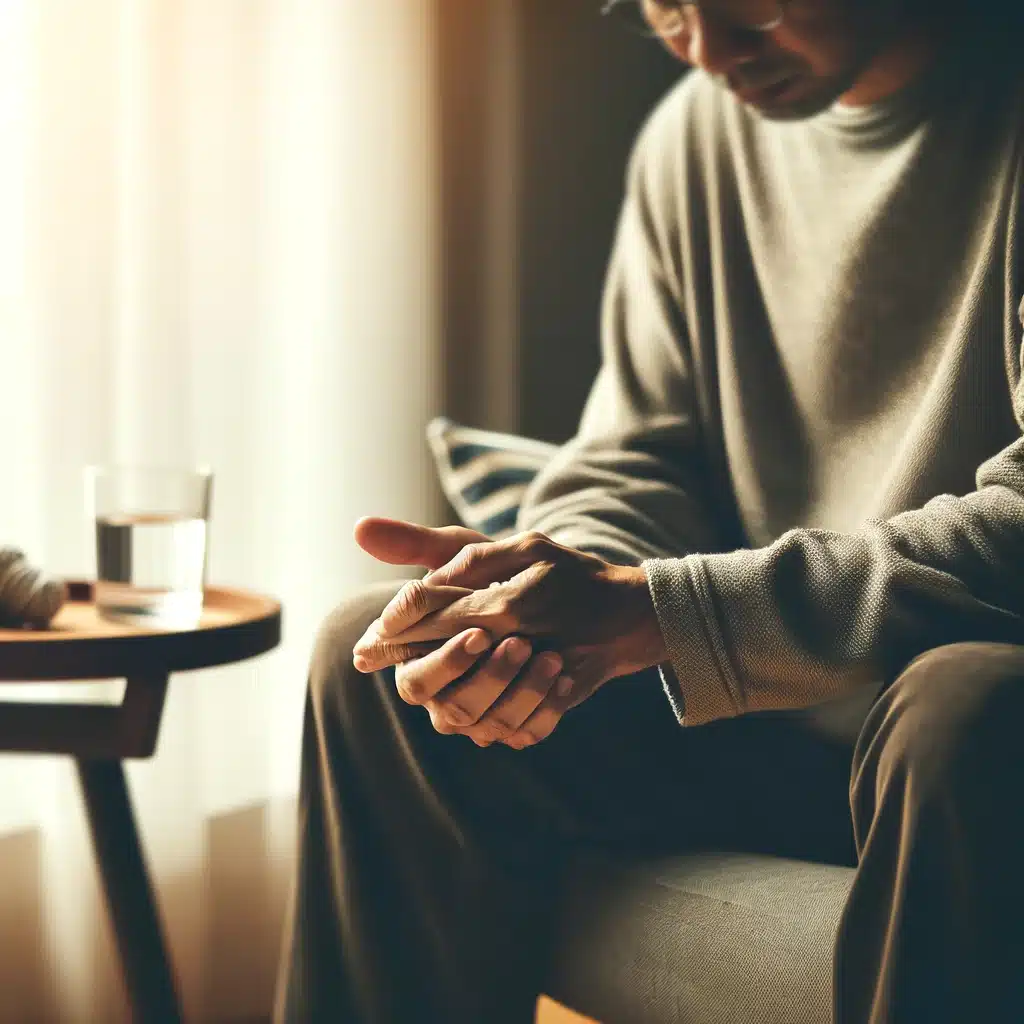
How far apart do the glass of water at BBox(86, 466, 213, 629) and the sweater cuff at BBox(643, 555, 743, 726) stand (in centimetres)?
43

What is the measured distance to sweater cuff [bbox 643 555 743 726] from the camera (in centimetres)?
72

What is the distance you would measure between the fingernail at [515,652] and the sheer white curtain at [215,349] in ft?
2.15

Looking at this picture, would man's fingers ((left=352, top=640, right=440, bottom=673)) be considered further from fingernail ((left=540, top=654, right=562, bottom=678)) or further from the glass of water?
the glass of water

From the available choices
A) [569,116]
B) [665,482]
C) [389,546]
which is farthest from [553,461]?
[569,116]

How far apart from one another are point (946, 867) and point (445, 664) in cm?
30

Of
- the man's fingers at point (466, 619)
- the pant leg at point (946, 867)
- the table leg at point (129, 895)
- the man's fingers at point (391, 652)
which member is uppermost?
the man's fingers at point (466, 619)

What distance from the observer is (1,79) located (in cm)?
119

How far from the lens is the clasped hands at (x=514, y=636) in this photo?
2.40ft

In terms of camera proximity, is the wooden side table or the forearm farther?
the wooden side table

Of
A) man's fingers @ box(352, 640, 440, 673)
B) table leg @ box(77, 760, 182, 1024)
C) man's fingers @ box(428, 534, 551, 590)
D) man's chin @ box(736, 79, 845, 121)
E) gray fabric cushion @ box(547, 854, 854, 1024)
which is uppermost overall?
man's chin @ box(736, 79, 845, 121)

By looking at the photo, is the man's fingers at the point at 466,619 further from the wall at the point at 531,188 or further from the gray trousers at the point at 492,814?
the wall at the point at 531,188

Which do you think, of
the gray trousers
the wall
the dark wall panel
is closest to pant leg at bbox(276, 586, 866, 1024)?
the gray trousers

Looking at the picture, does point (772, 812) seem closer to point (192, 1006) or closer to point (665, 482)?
point (665, 482)

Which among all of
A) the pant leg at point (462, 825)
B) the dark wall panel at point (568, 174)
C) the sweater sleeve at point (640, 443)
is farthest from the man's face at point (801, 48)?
the dark wall panel at point (568, 174)
